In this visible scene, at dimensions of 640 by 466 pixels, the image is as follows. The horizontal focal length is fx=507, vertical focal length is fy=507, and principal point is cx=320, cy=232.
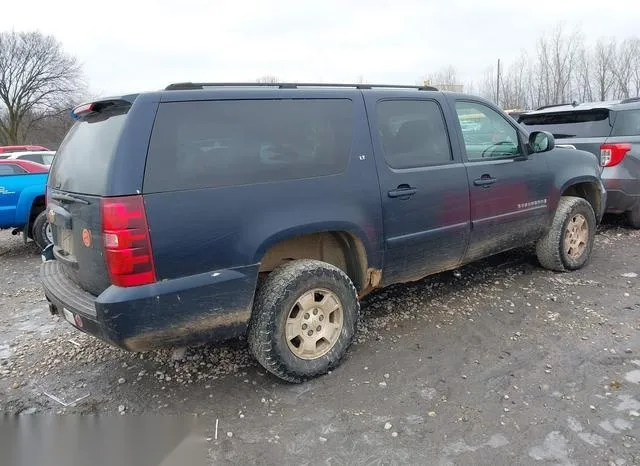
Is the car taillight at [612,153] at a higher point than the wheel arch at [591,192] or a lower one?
higher

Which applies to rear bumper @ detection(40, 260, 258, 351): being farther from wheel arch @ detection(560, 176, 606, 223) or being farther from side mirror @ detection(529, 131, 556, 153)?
wheel arch @ detection(560, 176, 606, 223)

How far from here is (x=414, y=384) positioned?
3.25 m

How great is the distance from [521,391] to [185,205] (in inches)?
90.4

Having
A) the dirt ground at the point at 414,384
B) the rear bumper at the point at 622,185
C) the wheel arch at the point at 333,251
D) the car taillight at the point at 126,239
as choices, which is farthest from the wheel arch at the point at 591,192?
the car taillight at the point at 126,239

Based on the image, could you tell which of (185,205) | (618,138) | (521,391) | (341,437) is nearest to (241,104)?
(185,205)

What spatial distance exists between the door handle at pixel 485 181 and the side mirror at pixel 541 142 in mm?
697

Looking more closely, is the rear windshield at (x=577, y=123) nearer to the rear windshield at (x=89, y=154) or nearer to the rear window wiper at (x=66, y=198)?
the rear windshield at (x=89, y=154)

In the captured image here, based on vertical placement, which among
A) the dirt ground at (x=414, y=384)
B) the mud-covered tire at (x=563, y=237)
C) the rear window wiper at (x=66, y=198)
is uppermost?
the rear window wiper at (x=66, y=198)

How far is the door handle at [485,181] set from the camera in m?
4.17

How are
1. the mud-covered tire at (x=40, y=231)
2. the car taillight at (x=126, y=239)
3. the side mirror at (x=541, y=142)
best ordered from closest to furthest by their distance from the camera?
1. the car taillight at (x=126, y=239)
2. the side mirror at (x=541, y=142)
3. the mud-covered tire at (x=40, y=231)

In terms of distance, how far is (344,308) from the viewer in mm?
3443

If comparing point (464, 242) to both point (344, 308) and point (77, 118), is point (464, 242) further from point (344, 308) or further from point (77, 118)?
point (77, 118)

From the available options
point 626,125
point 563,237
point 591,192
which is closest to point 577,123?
point 626,125

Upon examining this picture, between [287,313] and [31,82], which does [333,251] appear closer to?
[287,313]
